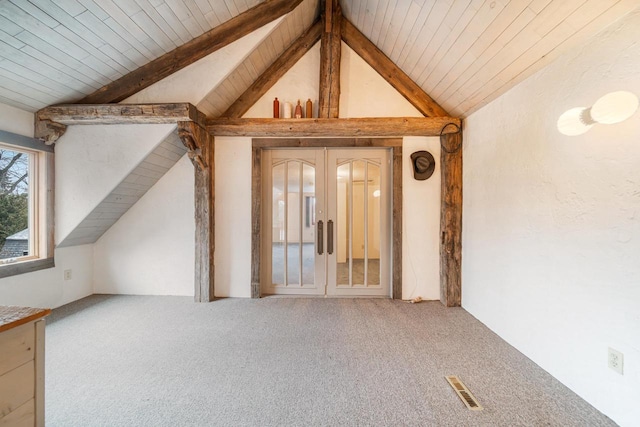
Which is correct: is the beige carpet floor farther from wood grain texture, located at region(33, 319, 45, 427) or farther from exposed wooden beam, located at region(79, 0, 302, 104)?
exposed wooden beam, located at region(79, 0, 302, 104)

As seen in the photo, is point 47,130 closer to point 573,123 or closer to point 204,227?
point 204,227

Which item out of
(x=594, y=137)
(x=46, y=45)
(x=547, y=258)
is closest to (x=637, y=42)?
(x=594, y=137)

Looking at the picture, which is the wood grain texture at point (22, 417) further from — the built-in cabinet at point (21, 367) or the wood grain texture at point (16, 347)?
the wood grain texture at point (16, 347)

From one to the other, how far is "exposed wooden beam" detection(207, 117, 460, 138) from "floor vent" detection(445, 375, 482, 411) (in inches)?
101

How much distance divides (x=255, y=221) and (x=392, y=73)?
2543 mm

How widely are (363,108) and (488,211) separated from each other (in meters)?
1.88

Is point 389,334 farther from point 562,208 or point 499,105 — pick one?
point 499,105

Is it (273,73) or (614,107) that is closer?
(614,107)

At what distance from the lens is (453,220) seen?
120 inches

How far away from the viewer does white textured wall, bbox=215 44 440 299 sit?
3.18 meters

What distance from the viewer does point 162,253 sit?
3.36m

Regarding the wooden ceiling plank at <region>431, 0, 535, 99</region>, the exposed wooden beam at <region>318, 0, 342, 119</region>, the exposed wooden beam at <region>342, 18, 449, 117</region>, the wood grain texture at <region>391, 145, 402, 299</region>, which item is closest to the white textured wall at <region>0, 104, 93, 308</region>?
the exposed wooden beam at <region>318, 0, 342, 119</region>

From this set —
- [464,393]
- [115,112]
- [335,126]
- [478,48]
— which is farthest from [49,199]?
[478,48]

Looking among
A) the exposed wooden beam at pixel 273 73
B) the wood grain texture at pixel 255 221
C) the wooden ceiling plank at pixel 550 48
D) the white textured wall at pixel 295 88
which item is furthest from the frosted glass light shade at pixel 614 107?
the wood grain texture at pixel 255 221
